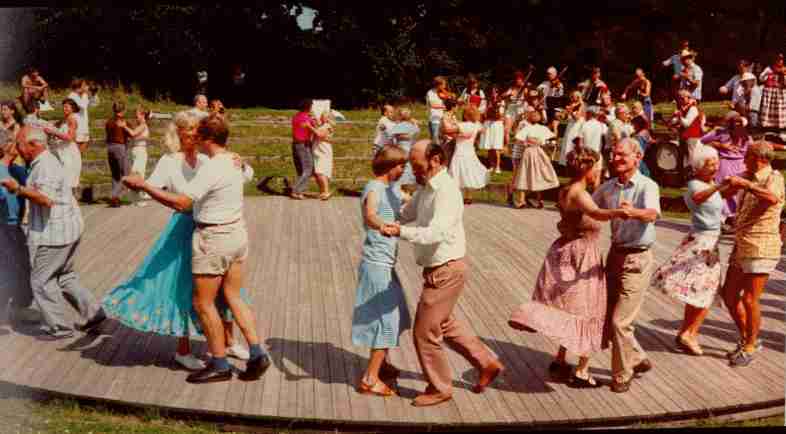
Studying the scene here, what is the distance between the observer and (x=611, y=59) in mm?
23766

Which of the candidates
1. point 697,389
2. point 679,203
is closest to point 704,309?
point 697,389

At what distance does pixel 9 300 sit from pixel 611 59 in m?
20.1

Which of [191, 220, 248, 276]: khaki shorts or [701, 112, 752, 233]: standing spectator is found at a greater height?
[701, 112, 752, 233]: standing spectator

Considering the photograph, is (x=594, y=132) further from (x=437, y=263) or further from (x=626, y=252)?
(x=437, y=263)

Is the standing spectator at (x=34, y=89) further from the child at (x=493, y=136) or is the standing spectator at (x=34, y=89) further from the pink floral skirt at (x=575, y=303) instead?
the child at (x=493, y=136)

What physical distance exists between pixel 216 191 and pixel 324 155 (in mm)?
8198

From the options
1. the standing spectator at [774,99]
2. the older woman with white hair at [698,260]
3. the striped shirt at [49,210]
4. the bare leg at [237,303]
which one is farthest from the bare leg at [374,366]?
the standing spectator at [774,99]

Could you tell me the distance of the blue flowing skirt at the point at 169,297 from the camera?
5316mm

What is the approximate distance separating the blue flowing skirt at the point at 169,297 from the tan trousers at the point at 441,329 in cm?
145

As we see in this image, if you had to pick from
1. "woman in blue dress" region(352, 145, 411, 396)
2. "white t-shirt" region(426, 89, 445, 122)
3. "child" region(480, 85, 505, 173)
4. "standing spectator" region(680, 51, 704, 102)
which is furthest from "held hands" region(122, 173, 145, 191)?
"standing spectator" region(680, 51, 704, 102)

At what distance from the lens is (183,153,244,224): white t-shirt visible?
4902 millimetres

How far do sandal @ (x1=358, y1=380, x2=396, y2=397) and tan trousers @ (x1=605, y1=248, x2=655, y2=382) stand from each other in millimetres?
1365

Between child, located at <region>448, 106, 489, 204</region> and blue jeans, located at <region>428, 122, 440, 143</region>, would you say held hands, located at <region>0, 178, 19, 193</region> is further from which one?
blue jeans, located at <region>428, 122, 440, 143</region>

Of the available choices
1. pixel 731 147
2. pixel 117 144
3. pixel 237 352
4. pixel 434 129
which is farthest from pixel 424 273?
pixel 434 129
